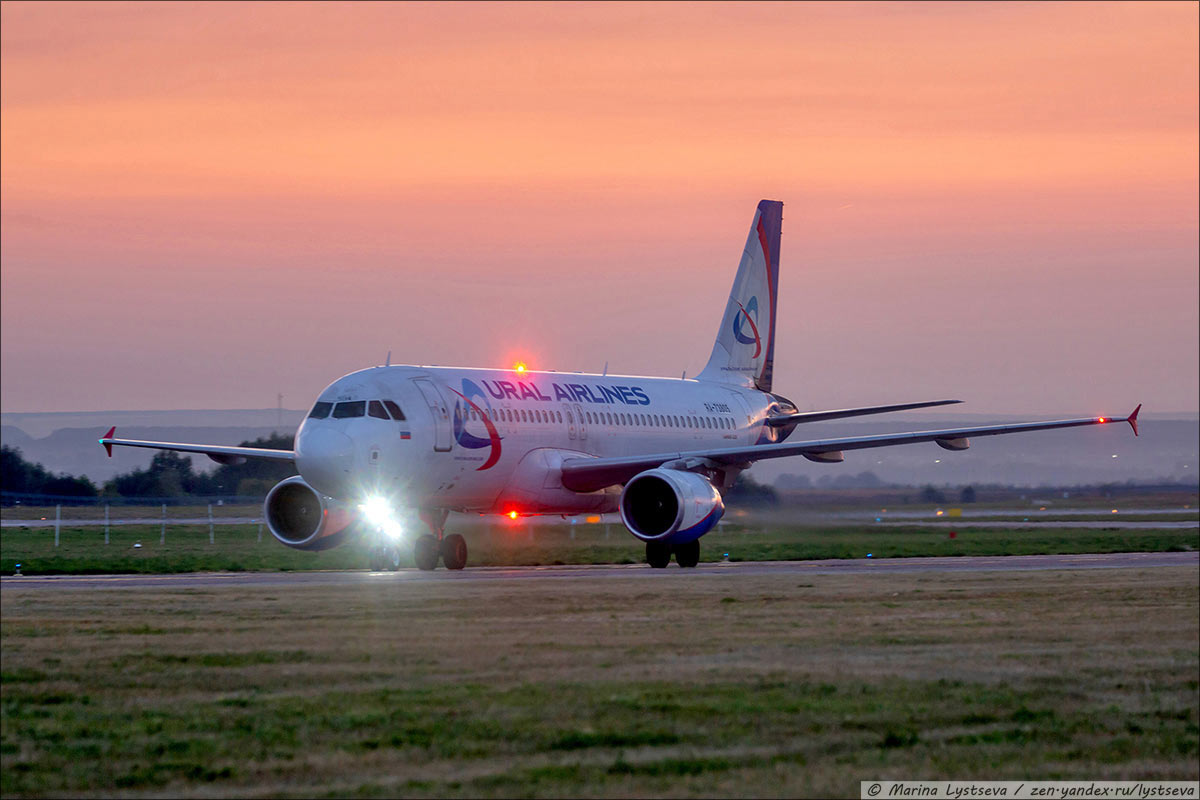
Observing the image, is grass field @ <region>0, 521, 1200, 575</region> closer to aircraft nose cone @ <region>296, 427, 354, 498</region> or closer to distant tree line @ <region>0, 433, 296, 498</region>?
aircraft nose cone @ <region>296, 427, 354, 498</region>

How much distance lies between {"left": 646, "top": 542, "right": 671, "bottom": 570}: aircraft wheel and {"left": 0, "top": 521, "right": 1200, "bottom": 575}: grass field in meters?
2.07

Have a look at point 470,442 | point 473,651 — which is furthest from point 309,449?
point 473,651

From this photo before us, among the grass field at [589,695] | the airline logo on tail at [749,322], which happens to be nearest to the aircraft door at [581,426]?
the airline logo on tail at [749,322]

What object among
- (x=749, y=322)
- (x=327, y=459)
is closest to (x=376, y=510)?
(x=327, y=459)

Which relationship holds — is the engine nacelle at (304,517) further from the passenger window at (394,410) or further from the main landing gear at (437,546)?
the passenger window at (394,410)

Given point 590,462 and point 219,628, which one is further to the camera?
point 590,462

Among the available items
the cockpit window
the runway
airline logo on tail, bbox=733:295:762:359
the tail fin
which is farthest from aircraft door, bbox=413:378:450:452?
airline logo on tail, bbox=733:295:762:359

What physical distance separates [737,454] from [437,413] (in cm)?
679

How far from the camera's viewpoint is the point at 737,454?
3541cm

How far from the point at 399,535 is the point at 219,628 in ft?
53.0

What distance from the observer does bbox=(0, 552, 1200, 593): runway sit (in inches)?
1079

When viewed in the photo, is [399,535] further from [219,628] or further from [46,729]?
[46,729]

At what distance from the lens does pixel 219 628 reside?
60.4ft

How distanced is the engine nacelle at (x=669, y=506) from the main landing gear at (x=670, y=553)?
11.4 inches
